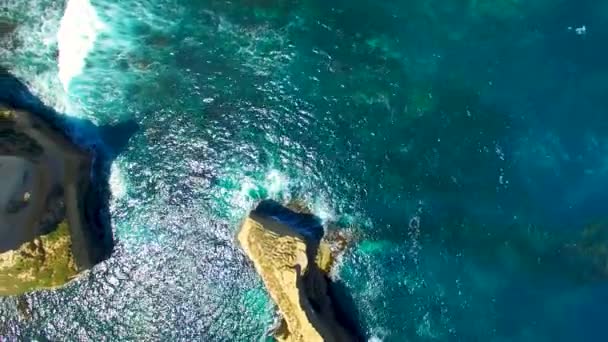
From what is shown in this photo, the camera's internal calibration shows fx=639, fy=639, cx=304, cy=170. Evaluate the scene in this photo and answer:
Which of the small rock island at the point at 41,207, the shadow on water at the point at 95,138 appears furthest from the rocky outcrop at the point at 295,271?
the small rock island at the point at 41,207

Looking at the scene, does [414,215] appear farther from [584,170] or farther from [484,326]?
[584,170]

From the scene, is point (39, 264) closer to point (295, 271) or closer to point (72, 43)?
point (72, 43)

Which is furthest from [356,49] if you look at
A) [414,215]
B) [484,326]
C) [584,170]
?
[484,326]

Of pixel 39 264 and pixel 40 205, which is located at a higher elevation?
pixel 40 205

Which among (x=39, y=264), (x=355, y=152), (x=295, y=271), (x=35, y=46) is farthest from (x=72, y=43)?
(x=295, y=271)

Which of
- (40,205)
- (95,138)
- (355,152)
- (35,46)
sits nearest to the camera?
(40,205)

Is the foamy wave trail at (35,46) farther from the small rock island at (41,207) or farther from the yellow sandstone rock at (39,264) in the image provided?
the yellow sandstone rock at (39,264)
